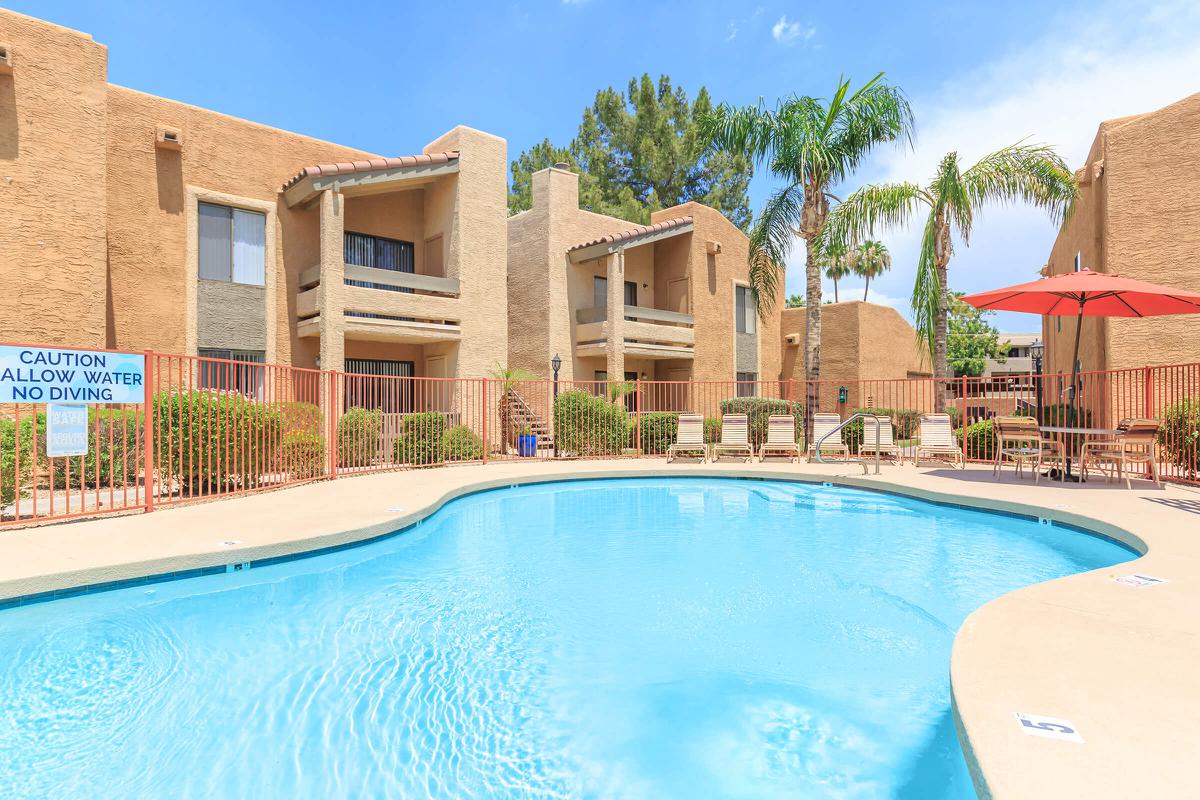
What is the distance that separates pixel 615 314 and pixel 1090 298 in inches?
496

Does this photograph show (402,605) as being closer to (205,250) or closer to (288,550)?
(288,550)

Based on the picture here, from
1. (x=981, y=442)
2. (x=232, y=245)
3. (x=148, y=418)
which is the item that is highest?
(x=232, y=245)

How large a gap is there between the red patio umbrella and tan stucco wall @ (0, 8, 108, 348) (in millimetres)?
16026

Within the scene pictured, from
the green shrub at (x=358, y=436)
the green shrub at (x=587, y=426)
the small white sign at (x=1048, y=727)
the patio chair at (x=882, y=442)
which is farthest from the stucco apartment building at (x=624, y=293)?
the small white sign at (x=1048, y=727)

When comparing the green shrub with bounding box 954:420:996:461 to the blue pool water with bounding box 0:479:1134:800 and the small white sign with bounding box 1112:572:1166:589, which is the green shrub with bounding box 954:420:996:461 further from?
the small white sign with bounding box 1112:572:1166:589

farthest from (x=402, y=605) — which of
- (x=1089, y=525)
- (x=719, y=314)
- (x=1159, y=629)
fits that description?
(x=719, y=314)

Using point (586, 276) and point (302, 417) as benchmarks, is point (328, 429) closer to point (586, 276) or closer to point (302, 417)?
point (302, 417)

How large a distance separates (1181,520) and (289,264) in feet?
59.3

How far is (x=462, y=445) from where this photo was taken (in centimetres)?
1503

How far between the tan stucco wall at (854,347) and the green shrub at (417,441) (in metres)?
18.4

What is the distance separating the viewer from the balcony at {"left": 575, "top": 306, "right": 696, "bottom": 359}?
68.4 ft

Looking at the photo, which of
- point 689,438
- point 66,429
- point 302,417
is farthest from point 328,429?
point 689,438

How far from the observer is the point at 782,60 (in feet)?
58.6

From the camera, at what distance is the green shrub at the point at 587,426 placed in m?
15.9
